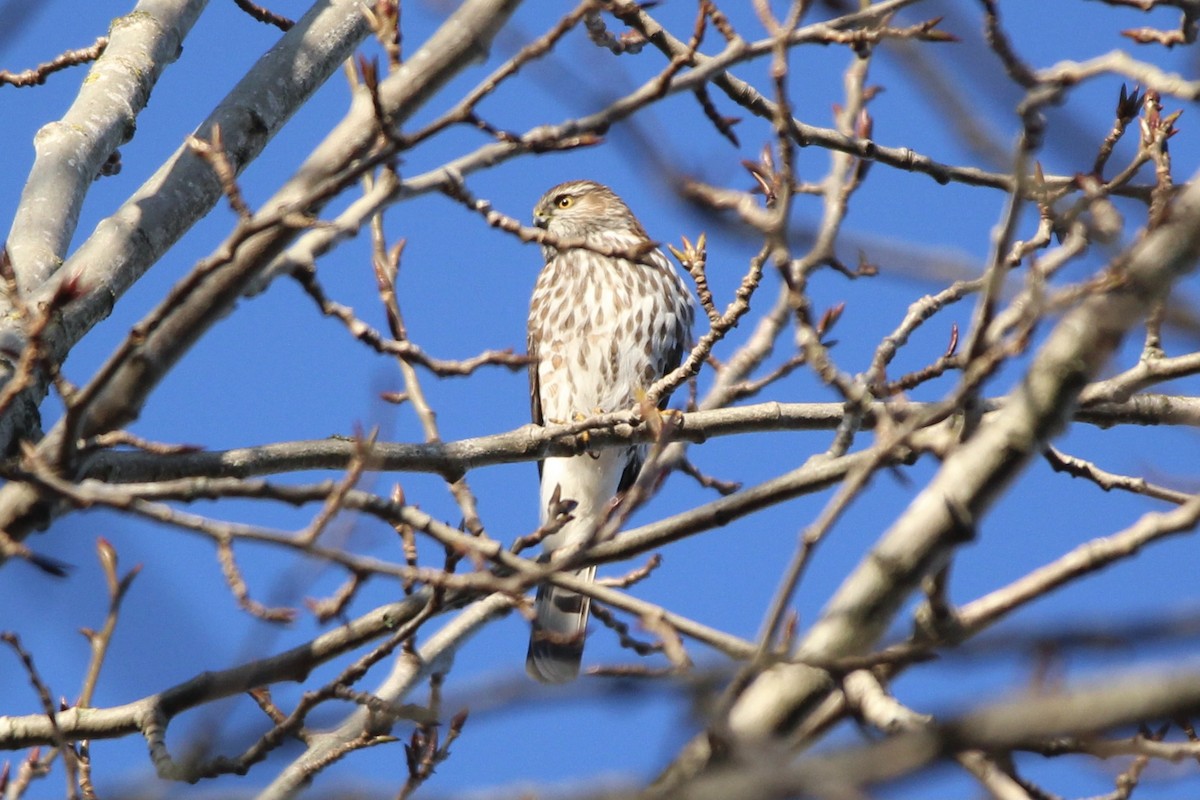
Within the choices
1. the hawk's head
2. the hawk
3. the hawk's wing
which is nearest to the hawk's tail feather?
the hawk

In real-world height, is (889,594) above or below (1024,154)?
below

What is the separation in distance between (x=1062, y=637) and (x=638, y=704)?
55cm

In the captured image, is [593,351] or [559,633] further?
[593,351]

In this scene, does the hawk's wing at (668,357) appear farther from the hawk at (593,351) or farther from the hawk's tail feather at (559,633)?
the hawk's tail feather at (559,633)

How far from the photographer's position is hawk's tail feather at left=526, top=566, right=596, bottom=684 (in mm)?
5875

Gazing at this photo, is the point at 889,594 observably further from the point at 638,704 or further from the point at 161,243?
the point at 161,243

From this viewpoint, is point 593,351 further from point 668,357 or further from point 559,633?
point 559,633

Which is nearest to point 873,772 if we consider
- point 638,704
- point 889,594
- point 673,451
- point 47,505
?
point 638,704

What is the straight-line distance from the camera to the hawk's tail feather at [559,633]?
5875mm

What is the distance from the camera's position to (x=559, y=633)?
545cm

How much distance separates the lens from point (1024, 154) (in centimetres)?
202

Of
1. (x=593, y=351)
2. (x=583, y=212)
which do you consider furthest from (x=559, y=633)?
(x=583, y=212)

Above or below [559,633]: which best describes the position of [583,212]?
above

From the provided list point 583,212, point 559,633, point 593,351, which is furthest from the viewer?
point 583,212
